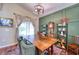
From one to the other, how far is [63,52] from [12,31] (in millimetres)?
977

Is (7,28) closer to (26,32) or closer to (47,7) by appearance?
(26,32)

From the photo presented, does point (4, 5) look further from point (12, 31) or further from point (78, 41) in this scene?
point (78, 41)

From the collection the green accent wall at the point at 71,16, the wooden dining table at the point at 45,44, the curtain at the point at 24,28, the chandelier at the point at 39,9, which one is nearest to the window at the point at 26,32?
the curtain at the point at 24,28

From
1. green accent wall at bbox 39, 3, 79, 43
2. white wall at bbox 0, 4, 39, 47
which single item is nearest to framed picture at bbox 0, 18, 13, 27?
white wall at bbox 0, 4, 39, 47

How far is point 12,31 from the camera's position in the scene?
2127 mm


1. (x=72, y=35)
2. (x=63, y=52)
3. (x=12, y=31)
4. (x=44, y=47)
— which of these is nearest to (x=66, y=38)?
(x=72, y=35)

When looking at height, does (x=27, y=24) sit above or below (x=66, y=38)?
above

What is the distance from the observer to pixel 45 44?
2.14 m

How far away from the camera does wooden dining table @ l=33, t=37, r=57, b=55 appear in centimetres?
213

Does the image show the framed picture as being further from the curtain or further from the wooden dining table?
the wooden dining table

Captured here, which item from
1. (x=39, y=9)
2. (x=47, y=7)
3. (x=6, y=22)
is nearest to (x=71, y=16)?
(x=47, y=7)

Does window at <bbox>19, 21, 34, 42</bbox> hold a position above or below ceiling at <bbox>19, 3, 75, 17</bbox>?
below

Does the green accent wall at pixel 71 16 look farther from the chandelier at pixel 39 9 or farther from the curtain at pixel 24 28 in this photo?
the curtain at pixel 24 28
